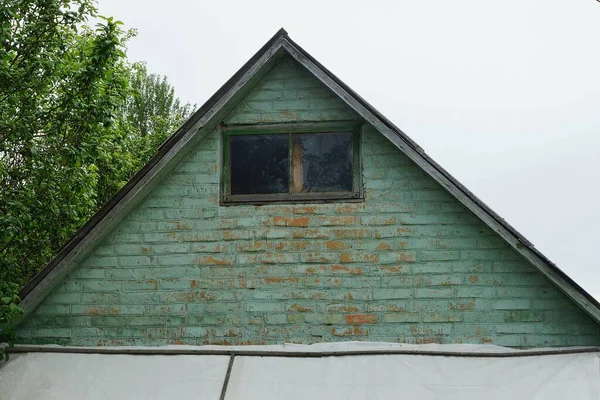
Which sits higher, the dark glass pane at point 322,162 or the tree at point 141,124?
the tree at point 141,124

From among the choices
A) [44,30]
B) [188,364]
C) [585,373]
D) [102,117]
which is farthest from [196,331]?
[44,30]

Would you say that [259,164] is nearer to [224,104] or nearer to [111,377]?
[224,104]

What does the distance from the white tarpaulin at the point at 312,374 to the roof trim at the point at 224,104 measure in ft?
2.51

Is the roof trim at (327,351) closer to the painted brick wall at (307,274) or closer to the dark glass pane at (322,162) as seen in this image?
the painted brick wall at (307,274)

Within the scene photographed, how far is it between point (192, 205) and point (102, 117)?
89.6 inches

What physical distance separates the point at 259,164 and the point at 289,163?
0.34m

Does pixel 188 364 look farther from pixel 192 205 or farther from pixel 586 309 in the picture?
pixel 586 309

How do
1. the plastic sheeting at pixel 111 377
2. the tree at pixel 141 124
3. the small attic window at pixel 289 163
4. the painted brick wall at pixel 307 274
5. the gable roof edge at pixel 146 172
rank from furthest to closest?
1. the tree at pixel 141 124
2. the small attic window at pixel 289 163
3. the gable roof edge at pixel 146 172
4. the painted brick wall at pixel 307 274
5. the plastic sheeting at pixel 111 377

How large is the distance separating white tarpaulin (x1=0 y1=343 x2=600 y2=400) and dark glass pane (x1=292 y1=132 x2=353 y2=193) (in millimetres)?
1731

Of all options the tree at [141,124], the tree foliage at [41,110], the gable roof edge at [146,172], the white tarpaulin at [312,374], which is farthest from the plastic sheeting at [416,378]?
the tree at [141,124]

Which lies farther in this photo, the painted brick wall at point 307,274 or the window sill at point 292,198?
the window sill at point 292,198

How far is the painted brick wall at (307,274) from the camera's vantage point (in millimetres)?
7230

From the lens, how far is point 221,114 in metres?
7.68

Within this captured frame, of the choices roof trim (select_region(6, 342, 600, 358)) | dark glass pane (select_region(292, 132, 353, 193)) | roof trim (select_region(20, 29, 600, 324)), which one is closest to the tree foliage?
roof trim (select_region(20, 29, 600, 324))
